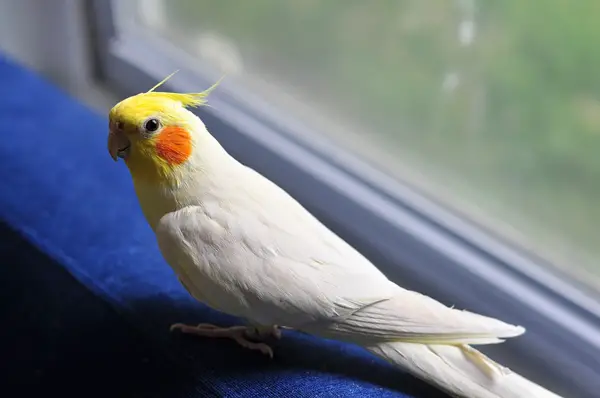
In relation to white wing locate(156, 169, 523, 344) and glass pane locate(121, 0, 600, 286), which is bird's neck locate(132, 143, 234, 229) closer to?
white wing locate(156, 169, 523, 344)

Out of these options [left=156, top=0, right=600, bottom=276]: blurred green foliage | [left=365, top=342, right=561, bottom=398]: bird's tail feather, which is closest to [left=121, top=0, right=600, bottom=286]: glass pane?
[left=156, top=0, right=600, bottom=276]: blurred green foliage

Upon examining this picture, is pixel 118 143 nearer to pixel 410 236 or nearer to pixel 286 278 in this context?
pixel 286 278

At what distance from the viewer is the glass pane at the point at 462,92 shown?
2.86 feet

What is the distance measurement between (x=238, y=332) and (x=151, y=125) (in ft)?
0.83

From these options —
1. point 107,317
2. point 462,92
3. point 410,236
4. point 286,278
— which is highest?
point 462,92

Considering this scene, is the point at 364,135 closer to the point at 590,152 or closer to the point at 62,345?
the point at 590,152

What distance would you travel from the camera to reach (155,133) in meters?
0.66

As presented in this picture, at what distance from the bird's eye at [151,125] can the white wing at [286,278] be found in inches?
3.3

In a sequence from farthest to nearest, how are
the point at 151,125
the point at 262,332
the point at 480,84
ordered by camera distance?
the point at 480,84 < the point at 262,332 < the point at 151,125

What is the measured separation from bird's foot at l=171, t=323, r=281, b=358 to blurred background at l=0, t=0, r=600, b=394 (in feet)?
1.18

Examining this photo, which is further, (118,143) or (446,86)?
(446,86)

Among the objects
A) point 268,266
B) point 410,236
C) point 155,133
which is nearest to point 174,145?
point 155,133

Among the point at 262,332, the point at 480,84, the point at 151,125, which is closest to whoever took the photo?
the point at 151,125

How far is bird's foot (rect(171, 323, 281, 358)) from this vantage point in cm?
77
